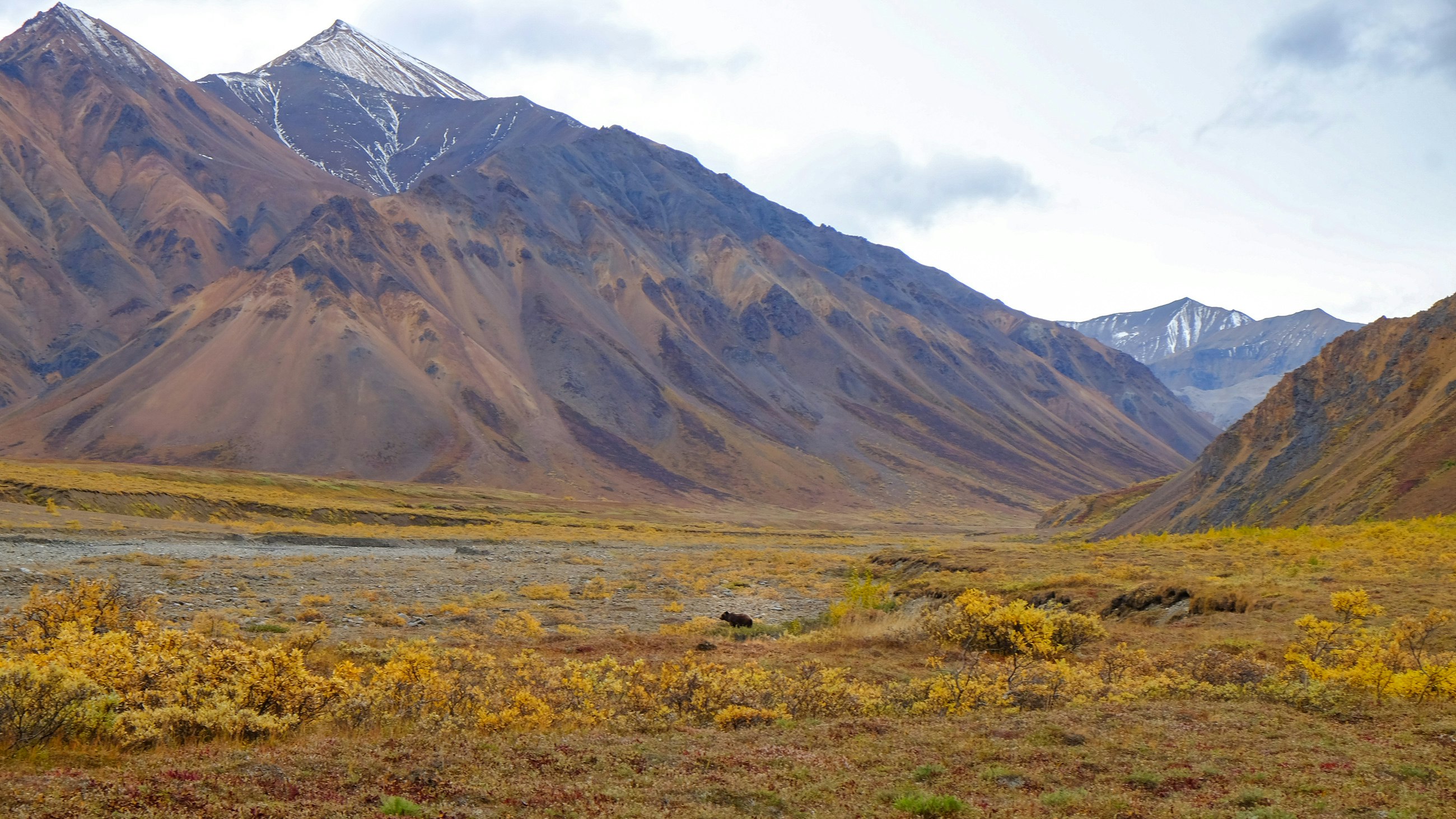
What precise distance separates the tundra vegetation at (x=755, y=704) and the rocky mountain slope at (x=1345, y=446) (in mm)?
20036

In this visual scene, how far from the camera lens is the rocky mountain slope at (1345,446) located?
1630 inches

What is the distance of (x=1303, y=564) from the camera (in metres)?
26.9

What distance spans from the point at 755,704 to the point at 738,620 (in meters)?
12.3

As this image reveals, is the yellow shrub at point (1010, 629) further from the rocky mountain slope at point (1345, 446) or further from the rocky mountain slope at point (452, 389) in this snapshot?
the rocky mountain slope at point (452, 389)

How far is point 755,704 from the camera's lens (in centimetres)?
1330

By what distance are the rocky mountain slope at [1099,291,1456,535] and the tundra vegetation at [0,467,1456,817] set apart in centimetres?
2004

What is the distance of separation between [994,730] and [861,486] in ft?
491

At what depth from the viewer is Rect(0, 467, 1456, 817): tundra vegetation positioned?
8.77 m

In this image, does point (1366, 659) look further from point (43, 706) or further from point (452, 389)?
point (452, 389)

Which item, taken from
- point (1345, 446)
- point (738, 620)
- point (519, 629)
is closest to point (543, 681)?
point (519, 629)

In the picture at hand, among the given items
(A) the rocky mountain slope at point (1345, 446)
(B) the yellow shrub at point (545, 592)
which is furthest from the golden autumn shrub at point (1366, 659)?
(A) the rocky mountain slope at point (1345, 446)

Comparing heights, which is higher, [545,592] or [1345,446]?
[1345,446]

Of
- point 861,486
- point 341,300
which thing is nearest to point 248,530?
point 341,300

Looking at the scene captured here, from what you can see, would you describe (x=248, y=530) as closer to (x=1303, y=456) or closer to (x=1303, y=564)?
(x=1303, y=564)
